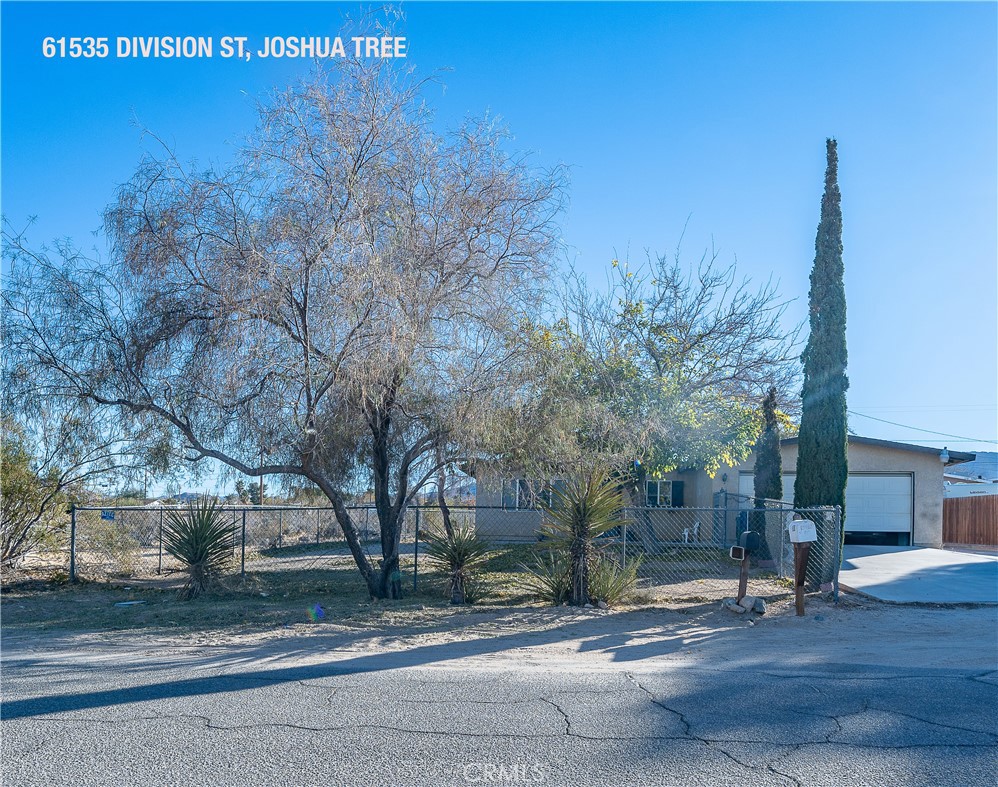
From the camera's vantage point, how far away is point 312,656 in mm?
8539

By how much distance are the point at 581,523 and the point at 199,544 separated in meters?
6.11

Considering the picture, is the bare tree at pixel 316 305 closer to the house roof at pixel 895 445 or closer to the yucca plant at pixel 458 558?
the yucca plant at pixel 458 558

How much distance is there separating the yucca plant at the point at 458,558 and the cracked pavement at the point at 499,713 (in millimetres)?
2881

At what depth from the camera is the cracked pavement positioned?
16.5 feet

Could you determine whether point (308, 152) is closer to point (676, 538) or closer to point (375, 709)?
point (375, 709)

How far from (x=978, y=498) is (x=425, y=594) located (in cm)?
2418

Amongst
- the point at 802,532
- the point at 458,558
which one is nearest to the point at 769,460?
the point at 802,532

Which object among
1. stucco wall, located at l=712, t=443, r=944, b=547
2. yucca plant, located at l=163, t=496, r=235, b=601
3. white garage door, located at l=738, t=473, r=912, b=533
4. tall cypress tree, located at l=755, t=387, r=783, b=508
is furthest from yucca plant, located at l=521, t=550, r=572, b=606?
white garage door, located at l=738, t=473, r=912, b=533

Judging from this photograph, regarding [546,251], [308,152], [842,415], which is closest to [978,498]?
[842,415]

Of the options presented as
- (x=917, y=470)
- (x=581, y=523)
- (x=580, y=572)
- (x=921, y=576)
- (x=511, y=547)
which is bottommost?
(x=511, y=547)

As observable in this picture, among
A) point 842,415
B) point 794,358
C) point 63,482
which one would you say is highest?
point 794,358

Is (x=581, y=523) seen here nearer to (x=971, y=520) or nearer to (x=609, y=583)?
(x=609, y=583)

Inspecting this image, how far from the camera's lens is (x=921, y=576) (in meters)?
15.5

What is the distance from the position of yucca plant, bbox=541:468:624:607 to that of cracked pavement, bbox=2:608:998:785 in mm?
2402
